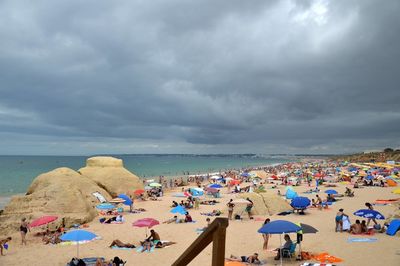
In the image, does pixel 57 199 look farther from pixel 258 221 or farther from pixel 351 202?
pixel 351 202

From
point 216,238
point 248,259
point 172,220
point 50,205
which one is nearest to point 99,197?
point 50,205

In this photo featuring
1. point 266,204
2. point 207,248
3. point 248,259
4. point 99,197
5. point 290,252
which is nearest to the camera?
point 248,259

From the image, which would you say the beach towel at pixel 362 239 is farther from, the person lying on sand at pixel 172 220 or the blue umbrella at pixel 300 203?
the person lying on sand at pixel 172 220

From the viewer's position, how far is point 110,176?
3067 cm

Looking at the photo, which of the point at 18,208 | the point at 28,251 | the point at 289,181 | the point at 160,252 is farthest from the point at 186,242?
the point at 289,181

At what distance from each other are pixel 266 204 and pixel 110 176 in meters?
15.9

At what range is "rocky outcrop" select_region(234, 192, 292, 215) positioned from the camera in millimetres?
20842

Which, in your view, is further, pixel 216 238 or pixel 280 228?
pixel 280 228

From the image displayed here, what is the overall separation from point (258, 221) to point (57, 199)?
12432 mm

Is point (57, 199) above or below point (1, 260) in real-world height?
above

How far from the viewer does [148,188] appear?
3553 centimetres

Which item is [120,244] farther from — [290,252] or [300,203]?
[300,203]

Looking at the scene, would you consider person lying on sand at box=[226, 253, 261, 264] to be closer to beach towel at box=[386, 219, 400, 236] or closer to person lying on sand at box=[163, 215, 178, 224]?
beach towel at box=[386, 219, 400, 236]

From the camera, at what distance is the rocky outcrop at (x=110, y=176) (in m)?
29.7
